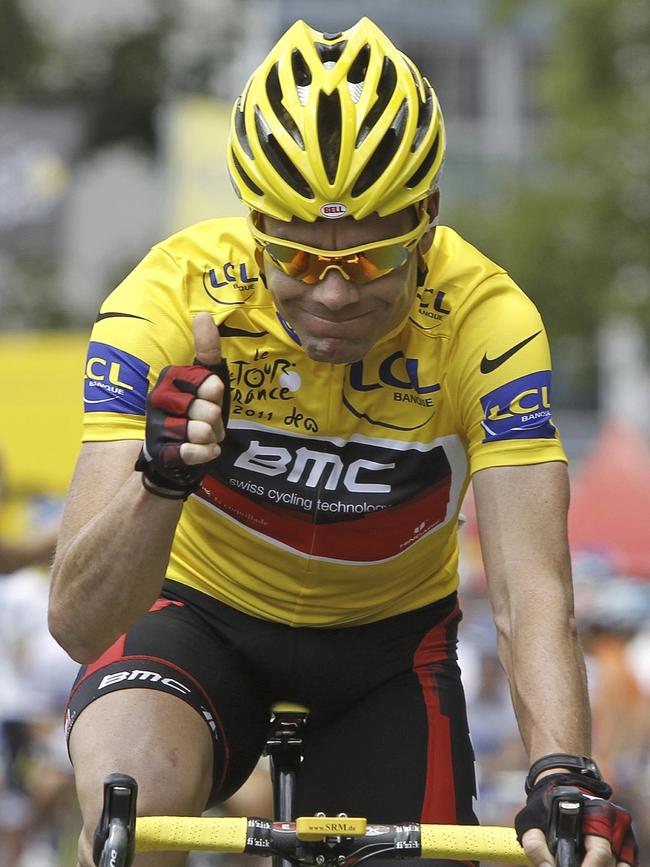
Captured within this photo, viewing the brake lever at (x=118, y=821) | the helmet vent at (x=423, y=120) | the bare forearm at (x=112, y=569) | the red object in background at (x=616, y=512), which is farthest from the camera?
the red object in background at (x=616, y=512)

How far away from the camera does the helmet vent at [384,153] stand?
11.4 ft

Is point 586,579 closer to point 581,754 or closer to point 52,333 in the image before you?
point 581,754

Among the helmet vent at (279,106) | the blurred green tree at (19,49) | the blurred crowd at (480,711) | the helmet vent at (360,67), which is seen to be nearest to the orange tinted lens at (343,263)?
the helmet vent at (279,106)

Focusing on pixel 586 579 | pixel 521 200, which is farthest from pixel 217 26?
pixel 586 579

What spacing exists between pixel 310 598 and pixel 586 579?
767 cm

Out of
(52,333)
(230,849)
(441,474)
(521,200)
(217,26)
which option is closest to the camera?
(230,849)

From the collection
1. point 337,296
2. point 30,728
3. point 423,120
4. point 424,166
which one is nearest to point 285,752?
point 337,296

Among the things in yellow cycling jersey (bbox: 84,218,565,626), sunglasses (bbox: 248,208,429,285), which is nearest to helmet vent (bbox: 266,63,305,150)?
sunglasses (bbox: 248,208,429,285)

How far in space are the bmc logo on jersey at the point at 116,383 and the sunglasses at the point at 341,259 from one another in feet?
1.27

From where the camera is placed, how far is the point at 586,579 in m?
11.4

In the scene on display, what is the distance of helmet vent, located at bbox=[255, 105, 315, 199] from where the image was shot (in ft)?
11.4

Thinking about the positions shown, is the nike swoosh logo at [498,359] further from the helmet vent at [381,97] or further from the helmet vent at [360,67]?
the helmet vent at [360,67]

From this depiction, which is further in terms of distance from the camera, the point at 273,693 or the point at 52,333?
the point at 52,333

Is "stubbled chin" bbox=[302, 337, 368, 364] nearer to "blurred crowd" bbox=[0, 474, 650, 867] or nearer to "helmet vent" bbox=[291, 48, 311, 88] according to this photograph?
"helmet vent" bbox=[291, 48, 311, 88]
